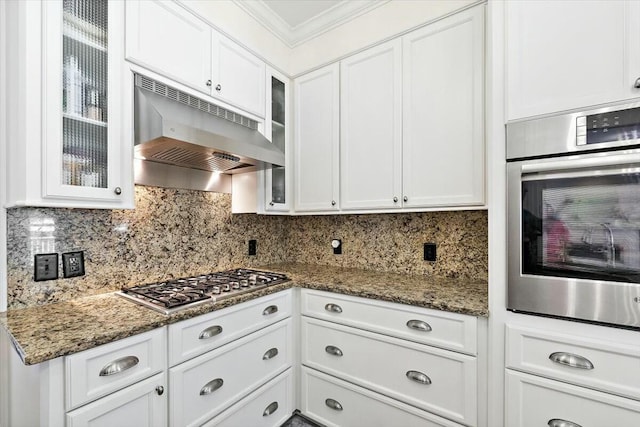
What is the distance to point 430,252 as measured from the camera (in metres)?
2.05

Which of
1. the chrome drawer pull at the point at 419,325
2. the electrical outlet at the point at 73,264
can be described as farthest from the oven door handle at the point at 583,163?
the electrical outlet at the point at 73,264

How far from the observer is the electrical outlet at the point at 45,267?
53.0 inches

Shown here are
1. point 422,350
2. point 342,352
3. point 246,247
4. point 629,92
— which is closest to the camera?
point 629,92

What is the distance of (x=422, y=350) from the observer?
150 centimetres

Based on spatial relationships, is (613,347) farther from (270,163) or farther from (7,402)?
(7,402)

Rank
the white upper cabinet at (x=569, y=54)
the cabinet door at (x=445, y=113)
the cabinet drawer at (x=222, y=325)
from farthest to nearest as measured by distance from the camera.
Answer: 1. the cabinet door at (x=445, y=113)
2. the cabinet drawer at (x=222, y=325)
3. the white upper cabinet at (x=569, y=54)

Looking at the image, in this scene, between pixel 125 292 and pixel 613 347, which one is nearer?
pixel 613 347

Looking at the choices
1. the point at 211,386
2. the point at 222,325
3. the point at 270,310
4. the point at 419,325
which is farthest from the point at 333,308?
the point at 211,386

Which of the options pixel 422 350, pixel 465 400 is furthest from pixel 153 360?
pixel 465 400

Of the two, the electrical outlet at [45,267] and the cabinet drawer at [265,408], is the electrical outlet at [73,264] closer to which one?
the electrical outlet at [45,267]

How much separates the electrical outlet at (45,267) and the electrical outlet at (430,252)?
6.98 feet

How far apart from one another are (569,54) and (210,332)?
1964mm

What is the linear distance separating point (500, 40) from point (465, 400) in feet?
5.48

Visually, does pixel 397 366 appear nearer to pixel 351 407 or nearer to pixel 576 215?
pixel 351 407
